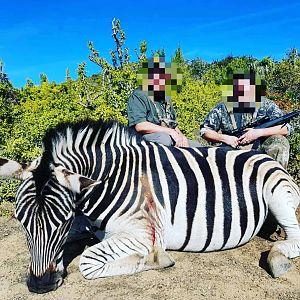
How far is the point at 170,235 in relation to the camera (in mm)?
3607

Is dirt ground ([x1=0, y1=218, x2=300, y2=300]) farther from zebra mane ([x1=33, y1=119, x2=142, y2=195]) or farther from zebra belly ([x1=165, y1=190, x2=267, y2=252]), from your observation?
zebra mane ([x1=33, y1=119, x2=142, y2=195])

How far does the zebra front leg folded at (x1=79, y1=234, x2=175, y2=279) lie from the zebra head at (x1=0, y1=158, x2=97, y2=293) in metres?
0.27

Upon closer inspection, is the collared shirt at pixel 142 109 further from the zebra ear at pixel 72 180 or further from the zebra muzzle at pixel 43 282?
the zebra muzzle at pixel 43 282

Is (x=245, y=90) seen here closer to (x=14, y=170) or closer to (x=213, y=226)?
(x=213, y=226)

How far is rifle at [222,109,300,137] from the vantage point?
189 inches

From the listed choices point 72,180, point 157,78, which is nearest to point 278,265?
point 72,180

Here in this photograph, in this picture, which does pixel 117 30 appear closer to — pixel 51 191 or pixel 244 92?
pixel 244 92

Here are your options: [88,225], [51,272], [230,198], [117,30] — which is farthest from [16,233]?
[117,30]

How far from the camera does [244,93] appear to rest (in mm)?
5074

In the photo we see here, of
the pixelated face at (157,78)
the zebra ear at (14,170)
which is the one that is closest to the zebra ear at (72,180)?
the zebra ear at (14,170)

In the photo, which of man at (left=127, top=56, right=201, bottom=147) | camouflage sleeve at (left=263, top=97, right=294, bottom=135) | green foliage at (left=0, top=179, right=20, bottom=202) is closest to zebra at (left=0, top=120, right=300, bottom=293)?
man at (left=127, top=56, right=201, bottom=147)

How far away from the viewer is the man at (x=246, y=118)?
484cm

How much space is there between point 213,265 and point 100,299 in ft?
3.52

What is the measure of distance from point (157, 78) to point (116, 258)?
7.99ft
